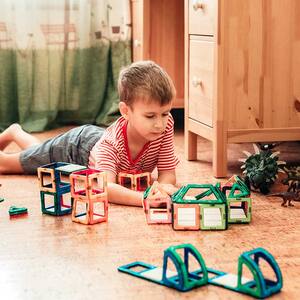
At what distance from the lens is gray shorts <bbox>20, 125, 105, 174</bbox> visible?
2.01 metres

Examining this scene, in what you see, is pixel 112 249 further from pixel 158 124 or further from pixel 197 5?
pixel 197 5

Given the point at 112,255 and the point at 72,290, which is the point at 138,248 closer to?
the point at 112,255

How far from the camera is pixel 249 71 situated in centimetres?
203

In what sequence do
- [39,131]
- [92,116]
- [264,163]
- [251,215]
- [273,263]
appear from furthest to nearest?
[92,116]
[39,131]
[264,163]
[251,215]
[273,263]

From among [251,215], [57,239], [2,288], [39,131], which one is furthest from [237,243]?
[39,131]

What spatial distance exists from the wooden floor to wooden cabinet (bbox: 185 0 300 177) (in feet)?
1.09

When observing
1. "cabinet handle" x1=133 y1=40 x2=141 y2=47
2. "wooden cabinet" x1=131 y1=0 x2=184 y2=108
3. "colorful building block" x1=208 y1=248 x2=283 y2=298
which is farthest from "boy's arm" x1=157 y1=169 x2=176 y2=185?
"cabinet handle" x1=133 y1=40 x2=141 y2=47

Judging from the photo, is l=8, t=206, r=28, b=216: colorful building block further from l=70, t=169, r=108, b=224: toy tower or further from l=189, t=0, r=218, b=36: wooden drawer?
l=189, t=0, r=218, b=36: wooden drawer

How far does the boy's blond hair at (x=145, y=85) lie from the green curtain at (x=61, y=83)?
123 centimetres

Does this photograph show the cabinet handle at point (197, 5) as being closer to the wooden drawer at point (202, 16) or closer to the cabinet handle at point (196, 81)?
the wooden drawer at point (202, 16)

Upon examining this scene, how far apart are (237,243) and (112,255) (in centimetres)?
26

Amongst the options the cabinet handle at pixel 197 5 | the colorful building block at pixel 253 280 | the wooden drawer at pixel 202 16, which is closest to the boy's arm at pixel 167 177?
the wooden drawer at pixel 202 16

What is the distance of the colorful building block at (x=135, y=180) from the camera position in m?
1.80

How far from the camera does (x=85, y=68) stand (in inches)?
120
